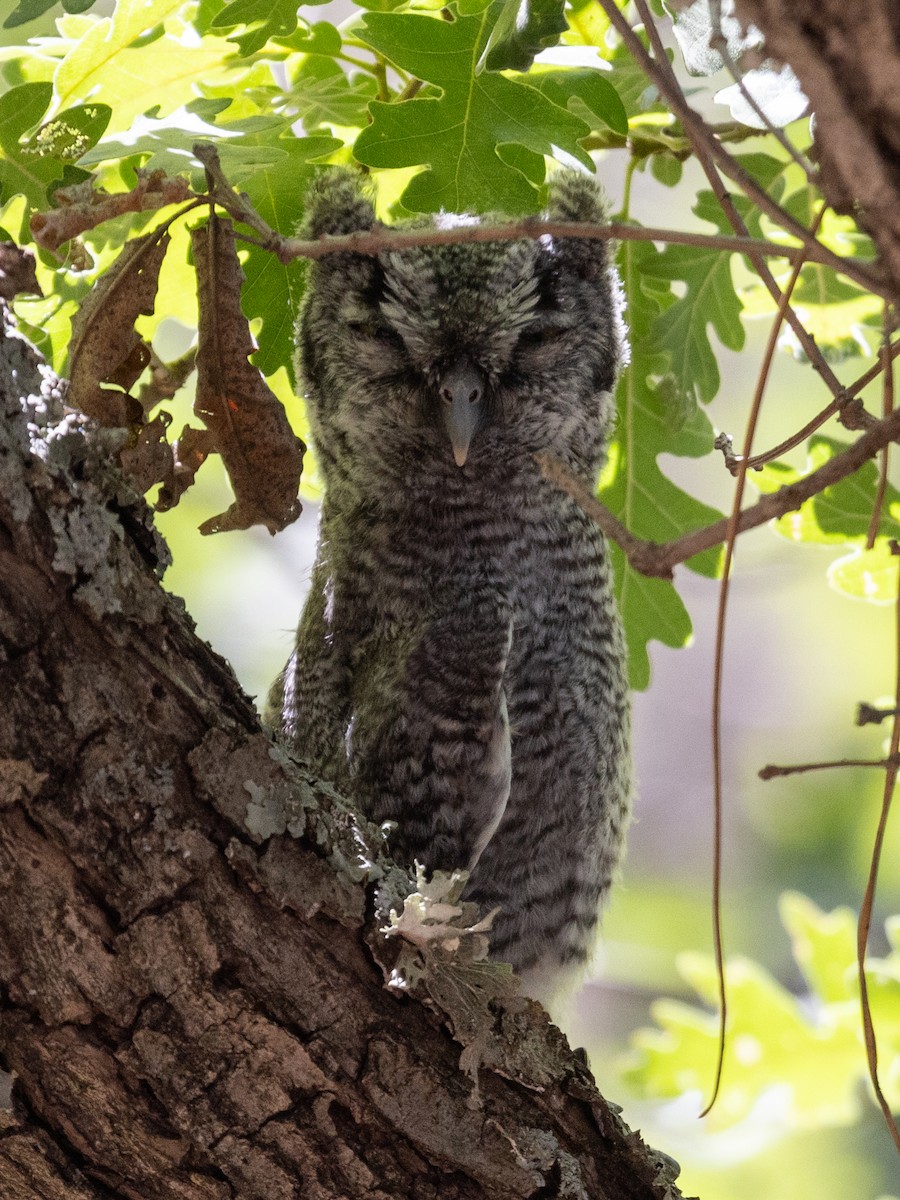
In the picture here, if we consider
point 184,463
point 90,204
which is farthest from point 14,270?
point 184,463

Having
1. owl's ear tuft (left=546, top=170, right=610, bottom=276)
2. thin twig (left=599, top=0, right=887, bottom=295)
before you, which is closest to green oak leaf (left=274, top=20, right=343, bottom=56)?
owl's ear tuft (left=546, top=170, right=610, bottom=276)

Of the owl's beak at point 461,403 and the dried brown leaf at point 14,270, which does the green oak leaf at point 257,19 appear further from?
the owl's beak at point 461,403

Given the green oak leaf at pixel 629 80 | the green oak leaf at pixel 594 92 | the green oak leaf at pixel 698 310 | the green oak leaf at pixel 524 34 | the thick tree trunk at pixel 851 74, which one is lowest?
the thick tree trunk at pixel 851 74

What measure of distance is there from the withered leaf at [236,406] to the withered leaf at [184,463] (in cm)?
3

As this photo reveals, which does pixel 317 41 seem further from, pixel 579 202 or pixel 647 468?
pixel 647 468

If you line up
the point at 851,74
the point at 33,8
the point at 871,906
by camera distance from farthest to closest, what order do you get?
the point at 33,8 → the point at 871,906 → the point at 851,74

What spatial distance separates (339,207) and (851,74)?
1.29 metres

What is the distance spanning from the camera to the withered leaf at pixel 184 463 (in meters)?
1.35

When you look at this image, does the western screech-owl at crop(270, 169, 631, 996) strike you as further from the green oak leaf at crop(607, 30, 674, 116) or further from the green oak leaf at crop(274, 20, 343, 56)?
the green oak leaf at crop(607, 30, 674, 116)

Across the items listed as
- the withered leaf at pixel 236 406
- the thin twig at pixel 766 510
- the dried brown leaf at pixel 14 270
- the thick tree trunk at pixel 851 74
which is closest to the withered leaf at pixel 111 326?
the withered leaf at pixel 236 406

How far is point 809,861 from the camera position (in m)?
6.14

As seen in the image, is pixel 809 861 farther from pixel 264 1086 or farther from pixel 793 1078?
pixel 264 1086

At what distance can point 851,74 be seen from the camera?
68 centimetres

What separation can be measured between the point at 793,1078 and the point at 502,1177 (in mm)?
1512
